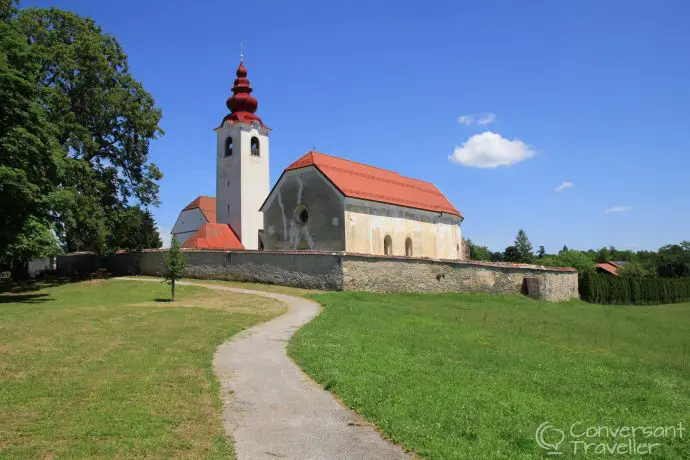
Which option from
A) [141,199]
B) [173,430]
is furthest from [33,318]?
[141,199]

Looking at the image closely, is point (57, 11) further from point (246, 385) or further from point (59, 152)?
point (246, 385)

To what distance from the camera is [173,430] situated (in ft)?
19.9

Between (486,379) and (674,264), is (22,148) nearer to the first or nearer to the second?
(486,379)

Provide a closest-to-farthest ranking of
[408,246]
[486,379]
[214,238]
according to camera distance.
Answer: [486,379] → [408,246] → [214,238]

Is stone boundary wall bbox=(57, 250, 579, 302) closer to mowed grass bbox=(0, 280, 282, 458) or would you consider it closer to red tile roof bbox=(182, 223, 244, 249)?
red tile roof bbox=(182, 223, 244, 249)

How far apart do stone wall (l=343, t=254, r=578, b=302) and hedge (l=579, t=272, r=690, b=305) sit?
361cm

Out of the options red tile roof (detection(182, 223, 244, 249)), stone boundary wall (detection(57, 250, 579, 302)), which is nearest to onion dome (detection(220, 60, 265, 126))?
red tile roof (detection(182, 223, 244, 249))

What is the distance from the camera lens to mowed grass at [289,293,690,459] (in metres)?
6.16

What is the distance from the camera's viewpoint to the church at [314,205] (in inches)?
1332

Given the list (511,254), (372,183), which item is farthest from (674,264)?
(372,183)

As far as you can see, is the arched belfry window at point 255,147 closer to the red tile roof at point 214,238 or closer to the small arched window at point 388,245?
the red tile roof at point 214,238

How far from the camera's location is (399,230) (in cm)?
3778

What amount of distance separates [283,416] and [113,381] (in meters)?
3.37

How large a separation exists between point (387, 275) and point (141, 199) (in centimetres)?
1845
